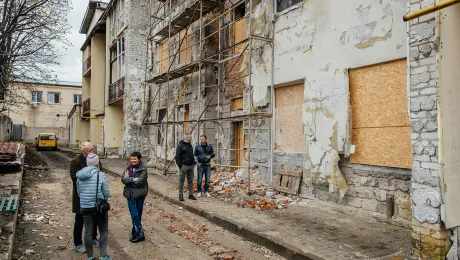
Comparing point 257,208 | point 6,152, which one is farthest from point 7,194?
point 257,208

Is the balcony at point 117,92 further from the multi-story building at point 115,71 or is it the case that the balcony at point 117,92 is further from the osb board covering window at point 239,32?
the osb board covering window at point 239,32

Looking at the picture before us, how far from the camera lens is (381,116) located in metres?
6.51

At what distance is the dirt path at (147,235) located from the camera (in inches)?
202

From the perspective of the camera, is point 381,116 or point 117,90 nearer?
point 381,116

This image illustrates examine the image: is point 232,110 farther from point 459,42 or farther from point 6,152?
point 6,152

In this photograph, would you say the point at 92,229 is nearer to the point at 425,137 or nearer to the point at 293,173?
the point at 425,137

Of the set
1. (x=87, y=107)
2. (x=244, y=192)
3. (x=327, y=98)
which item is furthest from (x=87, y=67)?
(x=327, y=98)

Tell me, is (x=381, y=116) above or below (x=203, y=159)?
above

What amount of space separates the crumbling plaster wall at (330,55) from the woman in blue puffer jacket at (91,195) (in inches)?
188

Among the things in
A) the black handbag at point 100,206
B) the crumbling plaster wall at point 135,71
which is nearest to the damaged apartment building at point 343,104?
the black handbag at point 100,206

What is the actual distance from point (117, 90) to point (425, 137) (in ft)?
63.8

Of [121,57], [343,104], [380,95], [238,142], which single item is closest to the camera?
[380,95]

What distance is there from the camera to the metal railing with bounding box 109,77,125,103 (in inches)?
800

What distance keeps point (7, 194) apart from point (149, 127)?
33.6ft
